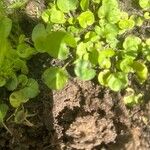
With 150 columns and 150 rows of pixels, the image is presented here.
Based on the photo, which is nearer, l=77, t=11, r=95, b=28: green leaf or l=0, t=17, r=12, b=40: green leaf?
l=0, t=17, r=12, b=40: green leaf

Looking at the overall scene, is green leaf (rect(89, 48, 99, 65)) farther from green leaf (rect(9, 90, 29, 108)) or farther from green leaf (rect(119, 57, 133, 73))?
green leaf (rect(9, 90, 29, 108))

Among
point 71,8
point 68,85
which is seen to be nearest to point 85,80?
point 68,85

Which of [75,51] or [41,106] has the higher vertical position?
[75,51]

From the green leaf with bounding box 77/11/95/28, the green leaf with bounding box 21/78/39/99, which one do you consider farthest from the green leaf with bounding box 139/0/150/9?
the green leaf with bounding box 21/78/39/99

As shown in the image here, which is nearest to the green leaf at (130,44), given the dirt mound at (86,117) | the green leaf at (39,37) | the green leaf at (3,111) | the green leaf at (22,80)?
the dirt mound at (86,117)

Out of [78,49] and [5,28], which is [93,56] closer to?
[78,49]

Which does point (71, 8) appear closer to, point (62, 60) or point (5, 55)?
point (62, 60)

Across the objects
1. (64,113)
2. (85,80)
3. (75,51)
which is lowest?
(64,113)

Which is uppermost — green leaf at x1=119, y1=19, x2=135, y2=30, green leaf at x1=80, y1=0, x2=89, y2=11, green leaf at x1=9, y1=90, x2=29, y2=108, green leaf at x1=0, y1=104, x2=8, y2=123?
green leaf at x1=80, y1=0, x2=89, y2=11
